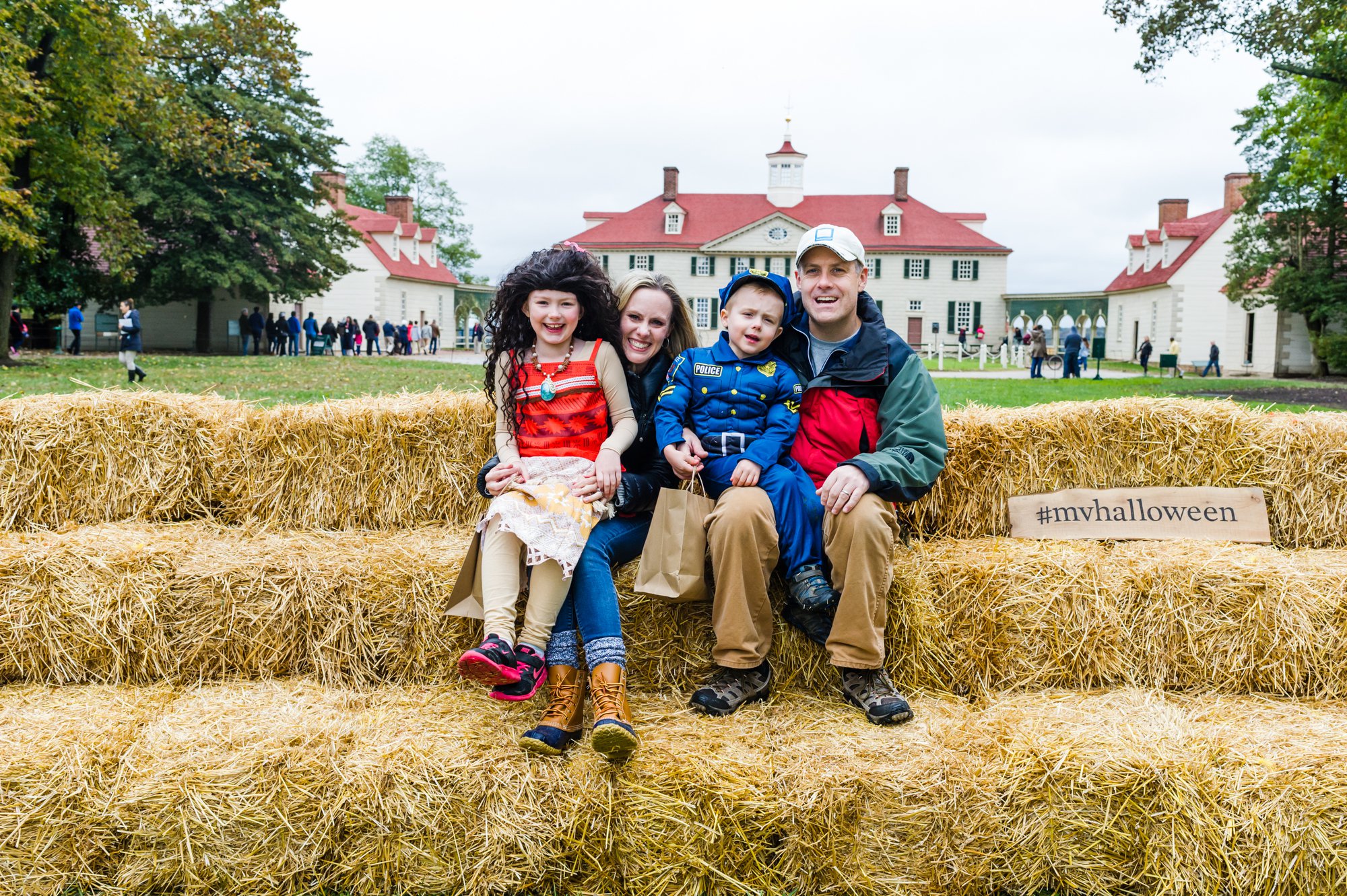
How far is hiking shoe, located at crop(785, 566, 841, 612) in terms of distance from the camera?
121 inches

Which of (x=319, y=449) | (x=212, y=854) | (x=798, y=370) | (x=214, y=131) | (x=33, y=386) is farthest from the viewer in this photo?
(x=214, y=131)

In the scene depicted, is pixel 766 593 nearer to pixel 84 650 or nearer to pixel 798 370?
pixel 798 370

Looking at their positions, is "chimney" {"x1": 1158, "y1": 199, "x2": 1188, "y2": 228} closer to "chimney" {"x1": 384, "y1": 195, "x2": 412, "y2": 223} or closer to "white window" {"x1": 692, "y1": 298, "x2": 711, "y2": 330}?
"white window" {"x1": 692, "y1": 298, "x2": 711, "y2": 330}

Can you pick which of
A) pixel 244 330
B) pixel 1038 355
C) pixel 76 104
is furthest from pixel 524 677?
pixel 244 330

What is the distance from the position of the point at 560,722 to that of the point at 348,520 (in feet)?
6.22

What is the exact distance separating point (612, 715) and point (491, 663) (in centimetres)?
42

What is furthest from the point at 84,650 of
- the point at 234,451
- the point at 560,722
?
the point at 560,722

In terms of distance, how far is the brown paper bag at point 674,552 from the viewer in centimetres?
308

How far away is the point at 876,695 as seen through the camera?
119 inches

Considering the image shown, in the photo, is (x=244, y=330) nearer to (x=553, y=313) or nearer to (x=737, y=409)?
(x=553, y=313)

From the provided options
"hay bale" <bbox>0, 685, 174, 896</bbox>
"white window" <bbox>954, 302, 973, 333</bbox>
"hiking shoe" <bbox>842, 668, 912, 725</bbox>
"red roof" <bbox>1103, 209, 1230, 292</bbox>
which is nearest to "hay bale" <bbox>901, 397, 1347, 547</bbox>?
"hiking shoe" <bbox>842, 668, 912, 725</bbox>

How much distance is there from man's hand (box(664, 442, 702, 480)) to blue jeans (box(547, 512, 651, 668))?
26cm

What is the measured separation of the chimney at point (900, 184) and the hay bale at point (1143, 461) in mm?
51318

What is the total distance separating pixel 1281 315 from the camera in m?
30.1
